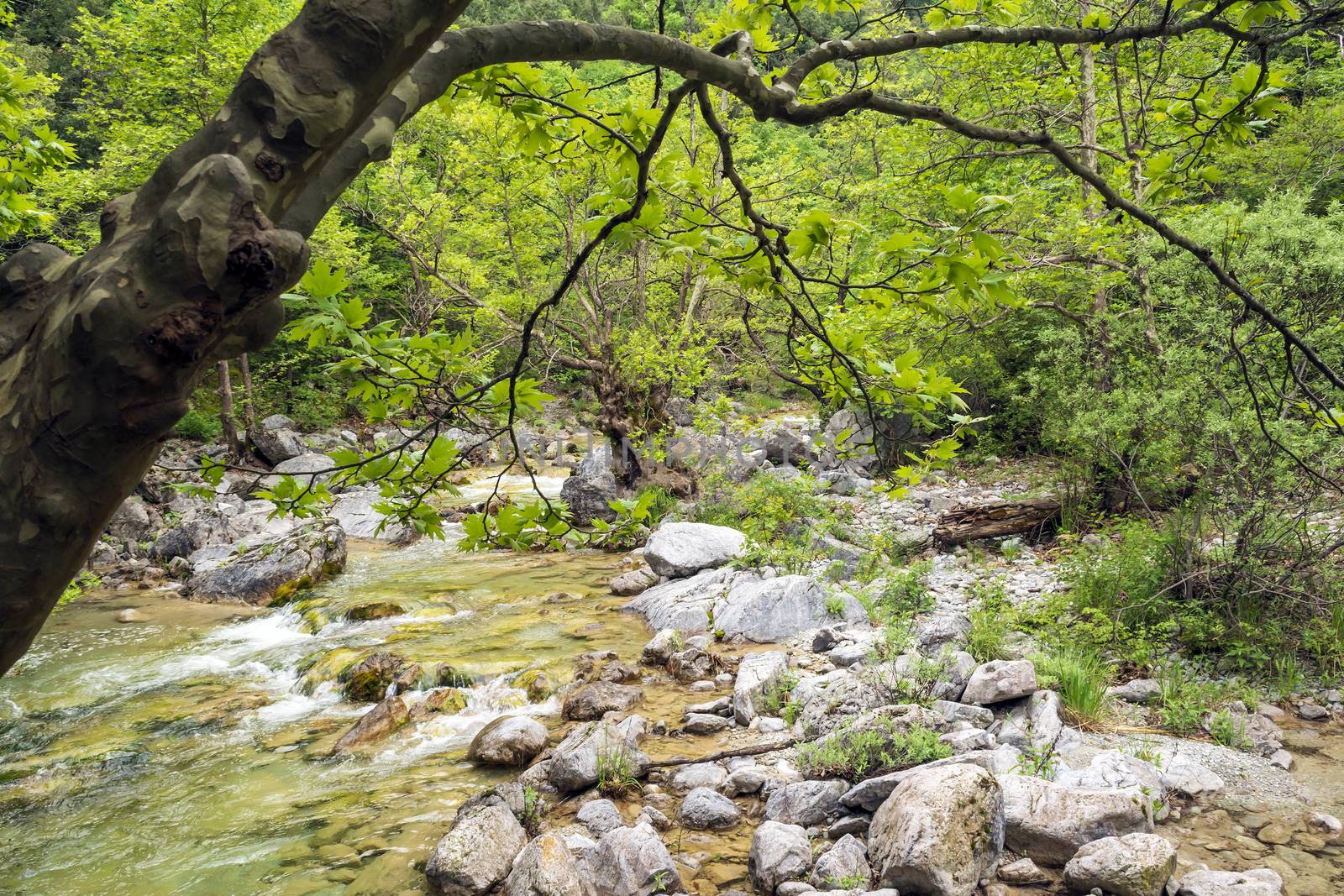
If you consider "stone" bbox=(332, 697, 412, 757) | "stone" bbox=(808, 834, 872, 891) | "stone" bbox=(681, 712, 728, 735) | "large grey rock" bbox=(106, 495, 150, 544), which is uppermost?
"large grey rock" bbox=(106, 495, 150, 544)

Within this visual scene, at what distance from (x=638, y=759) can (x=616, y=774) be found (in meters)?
0.25

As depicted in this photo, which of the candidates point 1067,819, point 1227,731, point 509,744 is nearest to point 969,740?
point 1067,819

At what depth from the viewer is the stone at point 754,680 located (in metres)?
6.22

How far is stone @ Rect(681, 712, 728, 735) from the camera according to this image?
6094 millimetres

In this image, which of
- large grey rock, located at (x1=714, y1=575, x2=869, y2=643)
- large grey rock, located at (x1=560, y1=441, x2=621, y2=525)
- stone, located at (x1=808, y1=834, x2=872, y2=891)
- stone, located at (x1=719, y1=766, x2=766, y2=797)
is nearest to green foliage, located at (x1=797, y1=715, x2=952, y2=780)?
stone, located at (x1=719, y1=766, x2=766, y2=797)

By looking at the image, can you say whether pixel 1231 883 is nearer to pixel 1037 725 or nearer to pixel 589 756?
pixel 1037 725

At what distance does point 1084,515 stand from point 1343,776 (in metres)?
5.21

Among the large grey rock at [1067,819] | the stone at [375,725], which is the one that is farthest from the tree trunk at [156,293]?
the stone at [375,725]

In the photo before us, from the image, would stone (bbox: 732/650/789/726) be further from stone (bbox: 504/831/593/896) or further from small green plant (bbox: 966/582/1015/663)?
stone (bbox: 504/831/593/896)

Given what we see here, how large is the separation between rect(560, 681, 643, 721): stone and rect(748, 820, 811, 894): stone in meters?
2.59

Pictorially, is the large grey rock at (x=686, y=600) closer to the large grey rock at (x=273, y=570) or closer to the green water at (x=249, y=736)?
the green water at (x=249, y=736)

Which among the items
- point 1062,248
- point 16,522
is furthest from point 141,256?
point 1062,248

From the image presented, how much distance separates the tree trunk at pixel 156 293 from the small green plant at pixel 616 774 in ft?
14.3

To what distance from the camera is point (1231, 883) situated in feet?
11.4
